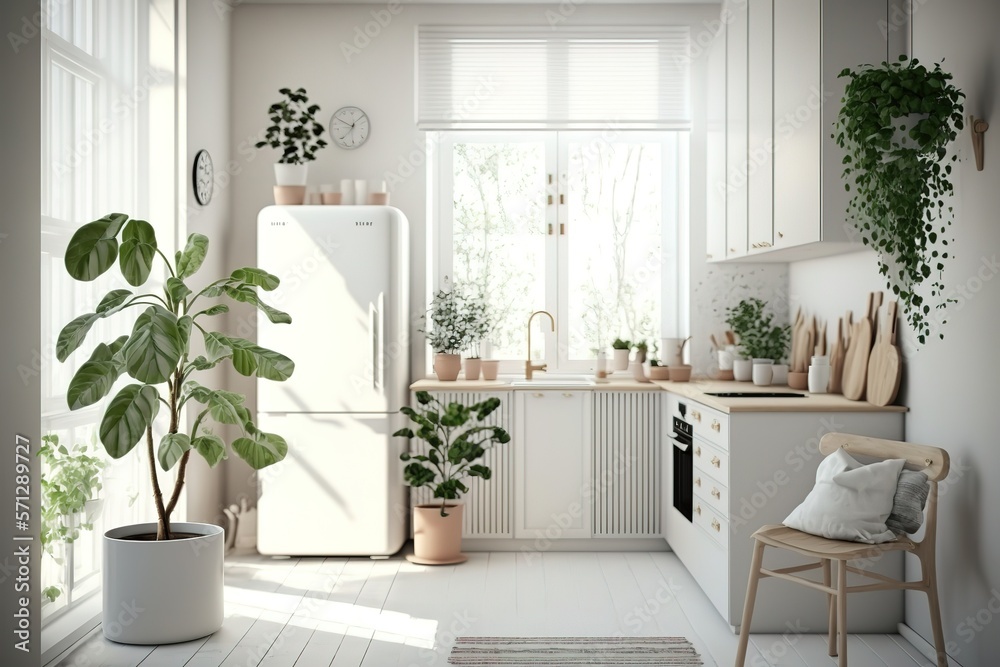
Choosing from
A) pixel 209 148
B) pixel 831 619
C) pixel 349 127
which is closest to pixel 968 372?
pixel 831 619

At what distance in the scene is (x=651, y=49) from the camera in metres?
4.96

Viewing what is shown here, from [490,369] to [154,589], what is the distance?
7.03ft

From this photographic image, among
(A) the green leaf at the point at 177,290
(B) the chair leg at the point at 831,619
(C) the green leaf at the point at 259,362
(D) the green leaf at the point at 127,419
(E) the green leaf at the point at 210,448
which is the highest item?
(A) the green leaf at the point at 177,290

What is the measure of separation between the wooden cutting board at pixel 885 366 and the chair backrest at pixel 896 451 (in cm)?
29

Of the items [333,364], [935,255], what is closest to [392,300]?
[333,364]

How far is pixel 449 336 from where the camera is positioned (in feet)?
15.8

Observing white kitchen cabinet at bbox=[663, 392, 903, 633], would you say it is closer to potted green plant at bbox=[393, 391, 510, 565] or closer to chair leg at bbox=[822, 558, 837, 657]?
chair leg at bbox=[822, 558, 837, 657]

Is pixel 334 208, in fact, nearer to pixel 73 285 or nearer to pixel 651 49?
pixel 73 285

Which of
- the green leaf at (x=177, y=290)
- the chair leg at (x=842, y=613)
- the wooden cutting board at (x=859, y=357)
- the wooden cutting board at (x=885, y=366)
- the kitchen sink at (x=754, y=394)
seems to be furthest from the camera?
the kitchen sink at (x=754, y=394)

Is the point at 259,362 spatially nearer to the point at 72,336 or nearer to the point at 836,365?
the point at 72,336

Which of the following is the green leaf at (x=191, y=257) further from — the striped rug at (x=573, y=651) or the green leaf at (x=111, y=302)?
the striped rug at (x=573, y=651)

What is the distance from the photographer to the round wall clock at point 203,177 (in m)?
4.42

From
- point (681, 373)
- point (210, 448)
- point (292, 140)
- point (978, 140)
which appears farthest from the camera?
point (292, 140)

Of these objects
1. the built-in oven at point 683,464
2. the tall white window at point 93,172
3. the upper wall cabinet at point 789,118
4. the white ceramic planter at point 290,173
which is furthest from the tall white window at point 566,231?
the tall white window at point 93,172
